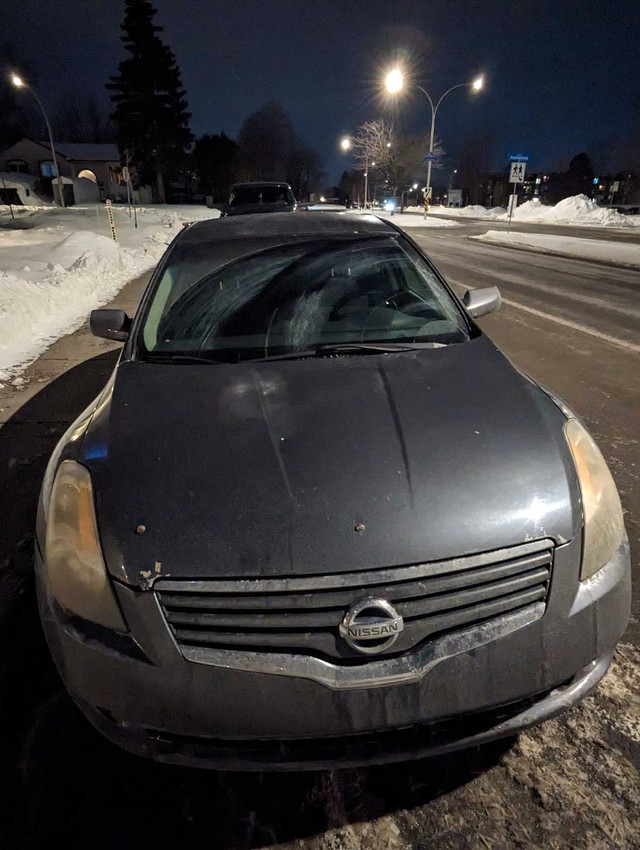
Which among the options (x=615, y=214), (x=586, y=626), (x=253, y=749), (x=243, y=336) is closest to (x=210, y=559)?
(x=253, y=749)

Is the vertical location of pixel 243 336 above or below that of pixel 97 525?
above

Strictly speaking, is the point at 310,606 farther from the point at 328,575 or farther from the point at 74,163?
the point at 74,163

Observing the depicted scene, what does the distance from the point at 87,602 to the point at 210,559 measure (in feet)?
1.20

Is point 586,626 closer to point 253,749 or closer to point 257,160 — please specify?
point 253,749

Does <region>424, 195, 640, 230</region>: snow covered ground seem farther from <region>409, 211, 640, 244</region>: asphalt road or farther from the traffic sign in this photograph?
the traffic sign

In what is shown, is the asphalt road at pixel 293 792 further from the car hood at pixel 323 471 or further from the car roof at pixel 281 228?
the car roof at pixel 281 228

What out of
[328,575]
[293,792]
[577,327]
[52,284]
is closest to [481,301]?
[328,575]

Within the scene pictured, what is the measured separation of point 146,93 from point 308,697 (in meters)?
55.5

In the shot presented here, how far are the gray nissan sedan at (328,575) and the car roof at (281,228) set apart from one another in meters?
1.58

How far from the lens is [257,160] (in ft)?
247

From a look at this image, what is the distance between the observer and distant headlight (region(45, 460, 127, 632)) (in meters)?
1.47

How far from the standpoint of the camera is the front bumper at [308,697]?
54.2 inches

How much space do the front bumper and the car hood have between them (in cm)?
17

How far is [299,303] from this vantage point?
2.74 meters
